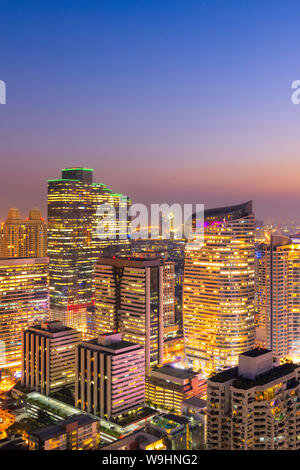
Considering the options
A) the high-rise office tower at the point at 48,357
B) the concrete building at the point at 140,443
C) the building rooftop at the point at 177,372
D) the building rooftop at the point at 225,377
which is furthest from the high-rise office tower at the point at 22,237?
the building rooftop at the point at 225,377

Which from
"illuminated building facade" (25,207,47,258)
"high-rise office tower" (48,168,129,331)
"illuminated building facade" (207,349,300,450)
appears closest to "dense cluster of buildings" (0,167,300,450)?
"illuminated building facade" (207,349,300,450)

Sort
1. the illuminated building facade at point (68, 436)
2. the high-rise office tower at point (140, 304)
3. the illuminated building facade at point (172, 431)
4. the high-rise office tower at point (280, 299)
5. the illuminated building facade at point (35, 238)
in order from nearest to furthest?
the illuminated building facade at point (68, 436) → the illuminated building facade at point (172, 431) → the high-rise office tower at point (140, 304) → the high-rise office tower at point (280, 299) → the illuminated building facade at point (35, 238)

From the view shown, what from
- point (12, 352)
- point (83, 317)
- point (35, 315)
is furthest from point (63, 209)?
point (12, 352)

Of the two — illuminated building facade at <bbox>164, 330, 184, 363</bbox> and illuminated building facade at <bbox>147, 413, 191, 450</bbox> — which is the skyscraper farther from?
illuminated building facade at <bbox>147, 413, 191, 450</bbox>

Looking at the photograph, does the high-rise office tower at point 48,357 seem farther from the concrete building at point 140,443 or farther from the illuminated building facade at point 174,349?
the concrete building at point 140,443

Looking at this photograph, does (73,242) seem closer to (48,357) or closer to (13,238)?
(13,238)

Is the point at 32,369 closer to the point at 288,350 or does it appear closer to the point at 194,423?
the point at 194,423
